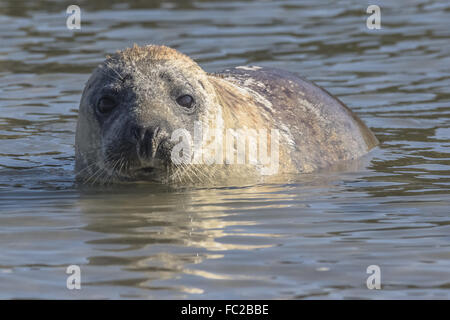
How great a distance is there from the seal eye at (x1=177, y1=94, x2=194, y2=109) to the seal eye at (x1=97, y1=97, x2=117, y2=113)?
44 centimetres

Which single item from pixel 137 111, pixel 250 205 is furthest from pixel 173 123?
pixel 250 205

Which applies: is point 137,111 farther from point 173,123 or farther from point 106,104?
point 106,104

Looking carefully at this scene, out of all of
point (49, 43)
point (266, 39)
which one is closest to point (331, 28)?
point (266, 39)

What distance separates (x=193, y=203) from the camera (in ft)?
22.5

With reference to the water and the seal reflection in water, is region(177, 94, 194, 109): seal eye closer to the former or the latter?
the seal reflection in water

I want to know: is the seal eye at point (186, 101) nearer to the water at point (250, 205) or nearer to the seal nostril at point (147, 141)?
the seal nostril at point (147, 141)

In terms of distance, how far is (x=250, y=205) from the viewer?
675 cm

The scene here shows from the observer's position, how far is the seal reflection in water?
6.74 m

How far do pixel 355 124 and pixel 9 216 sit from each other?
350 centimetres

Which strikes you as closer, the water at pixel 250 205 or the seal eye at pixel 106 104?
the water at pixel 250 205

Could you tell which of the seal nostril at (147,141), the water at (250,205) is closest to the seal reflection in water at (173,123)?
the seal nostril at (147,141)

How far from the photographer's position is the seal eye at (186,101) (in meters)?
7.05

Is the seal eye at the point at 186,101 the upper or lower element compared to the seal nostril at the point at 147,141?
upper

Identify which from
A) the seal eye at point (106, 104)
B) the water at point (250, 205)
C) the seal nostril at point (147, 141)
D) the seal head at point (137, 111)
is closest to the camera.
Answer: the water at point (250, 205)
